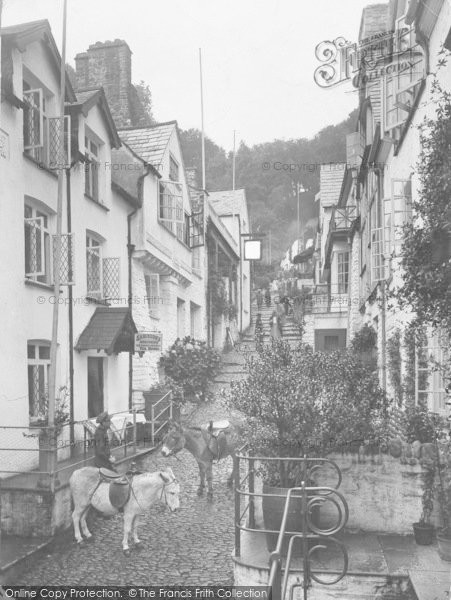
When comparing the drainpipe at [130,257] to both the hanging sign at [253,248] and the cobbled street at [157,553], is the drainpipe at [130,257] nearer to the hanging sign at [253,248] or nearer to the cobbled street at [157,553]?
the hanging sign at [253,248]

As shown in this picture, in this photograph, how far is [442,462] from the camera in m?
7.31

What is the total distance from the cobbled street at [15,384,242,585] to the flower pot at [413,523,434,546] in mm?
2244

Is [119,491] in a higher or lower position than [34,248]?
lower

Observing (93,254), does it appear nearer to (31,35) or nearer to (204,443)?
(31,35)

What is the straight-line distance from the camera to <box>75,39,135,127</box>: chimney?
63.6ft

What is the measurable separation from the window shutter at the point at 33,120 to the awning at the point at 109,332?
4332mm

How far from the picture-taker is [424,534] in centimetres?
735

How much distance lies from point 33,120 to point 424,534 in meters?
10.0

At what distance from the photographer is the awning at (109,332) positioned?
46.8ft

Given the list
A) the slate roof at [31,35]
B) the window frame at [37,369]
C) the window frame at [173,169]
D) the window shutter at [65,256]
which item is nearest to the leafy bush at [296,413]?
the window frame at [37,369]

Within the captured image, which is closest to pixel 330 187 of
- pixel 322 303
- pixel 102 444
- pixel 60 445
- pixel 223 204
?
pixel 223 204

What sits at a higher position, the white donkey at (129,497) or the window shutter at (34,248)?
the window shutter at (34,248)

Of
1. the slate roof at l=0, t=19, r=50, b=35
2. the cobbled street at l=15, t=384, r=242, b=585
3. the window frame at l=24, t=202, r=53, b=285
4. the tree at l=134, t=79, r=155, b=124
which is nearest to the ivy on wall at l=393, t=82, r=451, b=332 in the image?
the cobbled street at l=15, t=384, r=242, b=585

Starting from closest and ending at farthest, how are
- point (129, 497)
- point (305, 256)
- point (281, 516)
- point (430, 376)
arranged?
point (281, 516) < point (129, 497) < point (430, 376) < point (305, 256)
